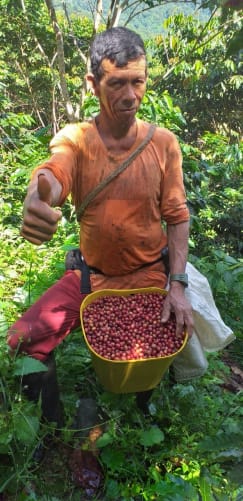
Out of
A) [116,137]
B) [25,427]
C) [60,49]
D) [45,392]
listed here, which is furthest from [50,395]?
[60,49]

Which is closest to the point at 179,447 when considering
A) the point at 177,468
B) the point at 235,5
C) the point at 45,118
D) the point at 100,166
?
the point at 177,468

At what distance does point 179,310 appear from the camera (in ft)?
6.56

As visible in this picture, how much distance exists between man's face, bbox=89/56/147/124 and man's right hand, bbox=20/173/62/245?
57 cm

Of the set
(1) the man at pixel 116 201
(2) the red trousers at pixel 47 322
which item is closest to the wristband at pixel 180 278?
(1) the man at pixel 116 201

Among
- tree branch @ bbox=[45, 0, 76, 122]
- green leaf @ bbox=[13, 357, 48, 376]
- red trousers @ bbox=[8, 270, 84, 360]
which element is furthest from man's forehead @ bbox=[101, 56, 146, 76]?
tree branch @ bbox=[45, 0, 76, 122]

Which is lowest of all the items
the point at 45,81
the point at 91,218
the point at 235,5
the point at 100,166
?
the point at 45,81

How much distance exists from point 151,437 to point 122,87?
138 cm

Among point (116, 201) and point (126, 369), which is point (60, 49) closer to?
point (116, 201)

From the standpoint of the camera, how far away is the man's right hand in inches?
58.0

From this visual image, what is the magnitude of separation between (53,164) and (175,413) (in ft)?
4.31

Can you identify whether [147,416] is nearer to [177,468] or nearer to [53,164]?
[177,468]

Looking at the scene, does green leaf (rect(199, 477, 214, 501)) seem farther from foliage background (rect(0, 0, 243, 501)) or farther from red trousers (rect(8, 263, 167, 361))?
red trousers (rect(8, 263, 167, 361))

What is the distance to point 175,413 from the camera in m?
2.39

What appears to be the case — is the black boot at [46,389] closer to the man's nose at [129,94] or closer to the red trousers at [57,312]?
the red trousers at [57,312]
